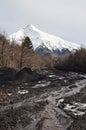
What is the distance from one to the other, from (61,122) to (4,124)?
4791mm

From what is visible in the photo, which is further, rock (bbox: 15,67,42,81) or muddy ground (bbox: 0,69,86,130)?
rock (bbox: 15,67,42,81)

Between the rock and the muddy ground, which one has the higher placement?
the rock

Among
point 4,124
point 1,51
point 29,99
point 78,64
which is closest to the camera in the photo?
point 4,124

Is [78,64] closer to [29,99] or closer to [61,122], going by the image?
[29,99]

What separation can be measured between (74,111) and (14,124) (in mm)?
7958

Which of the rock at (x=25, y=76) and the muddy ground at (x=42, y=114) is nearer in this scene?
the muddy ground at (x=42, y=114)

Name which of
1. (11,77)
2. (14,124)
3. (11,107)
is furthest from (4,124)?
(11,77)

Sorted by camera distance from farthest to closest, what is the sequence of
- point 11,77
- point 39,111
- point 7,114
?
point 11,77 < point 39,111 < point 7,114

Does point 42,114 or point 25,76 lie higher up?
point 25,76

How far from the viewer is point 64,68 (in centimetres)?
11525

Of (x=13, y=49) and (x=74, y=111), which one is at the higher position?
(x=13, y=49)

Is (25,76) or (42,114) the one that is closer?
(42,114)

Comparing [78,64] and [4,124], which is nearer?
[4,124]

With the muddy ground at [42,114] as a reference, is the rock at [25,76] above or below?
above
